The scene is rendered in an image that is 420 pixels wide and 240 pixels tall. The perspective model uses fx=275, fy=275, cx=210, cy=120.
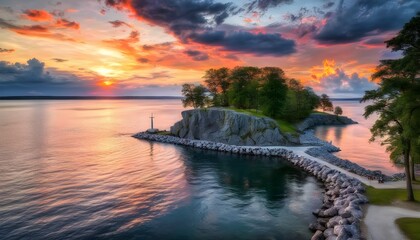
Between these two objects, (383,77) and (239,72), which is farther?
(239,72)

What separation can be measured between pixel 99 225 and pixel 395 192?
33669mm

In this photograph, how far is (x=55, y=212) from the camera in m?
30.5

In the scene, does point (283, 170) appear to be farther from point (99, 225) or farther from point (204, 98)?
point (204, 98)

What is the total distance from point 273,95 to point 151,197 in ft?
211

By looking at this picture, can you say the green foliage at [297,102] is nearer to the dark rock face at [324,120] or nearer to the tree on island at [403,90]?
the dark rock face at [324,120]

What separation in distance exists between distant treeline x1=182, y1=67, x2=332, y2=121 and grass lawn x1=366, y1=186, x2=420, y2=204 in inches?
2283

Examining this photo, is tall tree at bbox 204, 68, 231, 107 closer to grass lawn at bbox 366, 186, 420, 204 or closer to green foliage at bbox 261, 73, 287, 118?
green foliage at bbox 261, 73, 287, 118

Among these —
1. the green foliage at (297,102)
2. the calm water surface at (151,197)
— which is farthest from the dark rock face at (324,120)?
the calm water surface at (151,197)

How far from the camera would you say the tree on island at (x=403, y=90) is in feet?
69.9

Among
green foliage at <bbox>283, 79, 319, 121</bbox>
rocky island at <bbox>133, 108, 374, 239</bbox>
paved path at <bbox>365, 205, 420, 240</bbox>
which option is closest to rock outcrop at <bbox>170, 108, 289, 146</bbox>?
rocky island at <bbox>133, 108, 374, 239</bbox>

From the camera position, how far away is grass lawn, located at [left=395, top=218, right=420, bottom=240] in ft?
72.7

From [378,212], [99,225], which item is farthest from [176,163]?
[378,212]

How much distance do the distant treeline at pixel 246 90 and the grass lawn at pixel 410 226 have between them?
219 feet

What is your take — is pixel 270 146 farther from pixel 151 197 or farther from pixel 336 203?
pixel 151 197
